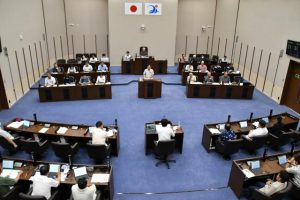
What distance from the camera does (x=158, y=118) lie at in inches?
376

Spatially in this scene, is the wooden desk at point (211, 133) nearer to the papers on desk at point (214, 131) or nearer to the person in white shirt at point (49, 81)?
the papers on desk at point (214, 131)

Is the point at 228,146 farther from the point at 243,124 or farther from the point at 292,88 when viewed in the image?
the point at 292,88

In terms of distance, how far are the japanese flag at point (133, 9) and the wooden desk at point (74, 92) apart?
6356 millimetres

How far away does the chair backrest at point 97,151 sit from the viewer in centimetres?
623

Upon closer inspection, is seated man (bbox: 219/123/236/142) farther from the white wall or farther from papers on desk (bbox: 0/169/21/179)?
the white wall

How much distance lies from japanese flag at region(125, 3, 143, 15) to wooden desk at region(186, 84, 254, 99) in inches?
256

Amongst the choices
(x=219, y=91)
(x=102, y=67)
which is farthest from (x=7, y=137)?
(x=219, y=91)

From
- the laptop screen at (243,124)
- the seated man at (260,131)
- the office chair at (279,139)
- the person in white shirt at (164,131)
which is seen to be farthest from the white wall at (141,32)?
the person in white shirt at (164,131)

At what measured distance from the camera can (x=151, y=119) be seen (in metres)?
9.45

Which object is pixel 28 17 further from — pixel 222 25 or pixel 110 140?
pixel 222 25

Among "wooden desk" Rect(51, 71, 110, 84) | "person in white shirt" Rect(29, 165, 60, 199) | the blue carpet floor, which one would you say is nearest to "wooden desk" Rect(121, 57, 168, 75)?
the blue carpet floor

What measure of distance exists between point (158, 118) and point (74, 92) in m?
3.95

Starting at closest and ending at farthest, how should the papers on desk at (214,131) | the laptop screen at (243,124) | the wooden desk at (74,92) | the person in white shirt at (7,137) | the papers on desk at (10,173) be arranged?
the papers on desk at (10,173) → the person in white shirt at (7,137) → the papers on desk at (214,131) → the laptop screen at (243,124) → the wooden desk at (74,92)

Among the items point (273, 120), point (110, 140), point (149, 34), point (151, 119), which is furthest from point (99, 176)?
point (149, 34)
